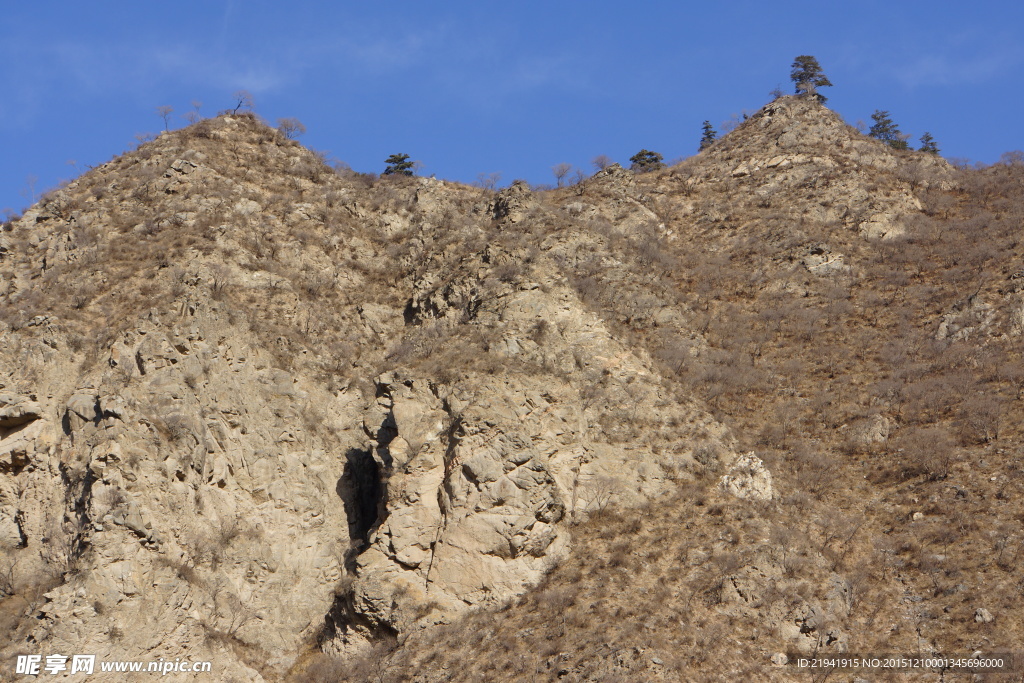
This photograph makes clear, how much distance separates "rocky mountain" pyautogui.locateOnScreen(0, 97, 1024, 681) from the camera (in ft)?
72.9

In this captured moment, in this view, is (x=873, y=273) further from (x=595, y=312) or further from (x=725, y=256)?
(x=595, y=312)

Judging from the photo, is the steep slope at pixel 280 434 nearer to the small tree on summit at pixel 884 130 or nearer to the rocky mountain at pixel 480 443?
the rocky mountain at pixel 480 443

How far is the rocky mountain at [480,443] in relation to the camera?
2223 centimetres

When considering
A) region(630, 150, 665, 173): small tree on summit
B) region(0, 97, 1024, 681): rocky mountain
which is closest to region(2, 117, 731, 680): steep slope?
region(0, 97, 1024, 681): rocky mountain

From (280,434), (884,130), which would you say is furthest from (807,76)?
(280,434)

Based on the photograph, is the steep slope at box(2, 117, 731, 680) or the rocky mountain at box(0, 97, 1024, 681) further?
the steep slope at box(2, 117, 731, 680)

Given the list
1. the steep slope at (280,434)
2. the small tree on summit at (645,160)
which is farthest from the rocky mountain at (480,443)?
the small tree on summit at (645,160)

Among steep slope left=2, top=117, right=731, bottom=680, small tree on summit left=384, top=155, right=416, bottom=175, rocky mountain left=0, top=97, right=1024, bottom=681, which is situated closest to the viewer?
rocky mountain left=0, top=97, right=1024, bottom=681

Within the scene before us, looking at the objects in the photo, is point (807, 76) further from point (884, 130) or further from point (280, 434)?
point (280, 434)

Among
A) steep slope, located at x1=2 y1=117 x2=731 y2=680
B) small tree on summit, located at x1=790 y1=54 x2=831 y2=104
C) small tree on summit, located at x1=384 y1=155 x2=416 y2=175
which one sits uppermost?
small tree on summit, located at x1=790 y1=54 x2=831 y2=104

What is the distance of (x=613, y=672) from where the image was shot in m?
20.5

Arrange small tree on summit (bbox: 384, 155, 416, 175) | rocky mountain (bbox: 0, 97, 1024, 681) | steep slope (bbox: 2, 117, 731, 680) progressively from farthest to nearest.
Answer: small tree on summit (bbox: 384, 155, 416, 175) < steep slope (bbox: 2, 117, 731, 680) < rocky mountain (bbox: 0, 97, 1024, 681)

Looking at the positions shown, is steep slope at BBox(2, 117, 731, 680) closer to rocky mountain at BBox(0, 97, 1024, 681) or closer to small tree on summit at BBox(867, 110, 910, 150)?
rocky mountain at BBox(0, 97, 1024, 681)

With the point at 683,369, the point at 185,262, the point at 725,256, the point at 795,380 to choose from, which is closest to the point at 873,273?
the point at 725,256
